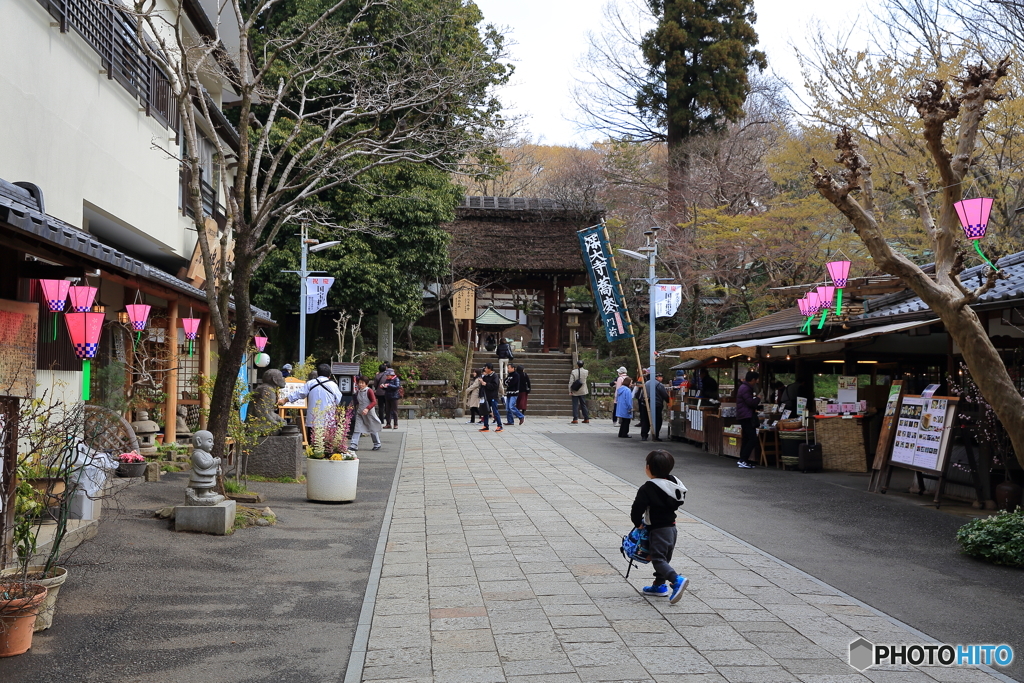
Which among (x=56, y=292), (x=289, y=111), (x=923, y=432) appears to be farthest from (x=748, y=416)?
(x=56, y=292)

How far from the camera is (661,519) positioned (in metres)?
6.39

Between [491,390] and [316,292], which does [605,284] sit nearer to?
[491,390]

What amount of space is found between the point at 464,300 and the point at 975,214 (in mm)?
25448

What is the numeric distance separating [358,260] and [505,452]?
1406cm

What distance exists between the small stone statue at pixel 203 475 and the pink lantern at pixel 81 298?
1.87 meters

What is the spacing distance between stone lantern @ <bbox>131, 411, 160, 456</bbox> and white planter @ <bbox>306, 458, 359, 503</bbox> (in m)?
3.24

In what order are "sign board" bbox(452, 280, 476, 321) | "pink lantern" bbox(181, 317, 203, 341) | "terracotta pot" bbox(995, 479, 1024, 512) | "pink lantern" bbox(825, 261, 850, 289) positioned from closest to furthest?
"terracotta pot" bbox(995, 479, 1024, 512) < "pink lantern" bbox(825, 261, 850, 289) < "pink lantern" bbox(181, 317, 203, 341) < "sign board" bbox(452, 280, 476, 321)

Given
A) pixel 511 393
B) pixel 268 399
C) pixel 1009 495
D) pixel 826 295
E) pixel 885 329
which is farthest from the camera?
pixel 511 393

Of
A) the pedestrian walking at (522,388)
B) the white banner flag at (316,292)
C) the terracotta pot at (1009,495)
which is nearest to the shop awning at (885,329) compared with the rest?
the terracotta pot at (1009,495)

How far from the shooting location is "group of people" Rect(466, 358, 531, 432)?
2302cm

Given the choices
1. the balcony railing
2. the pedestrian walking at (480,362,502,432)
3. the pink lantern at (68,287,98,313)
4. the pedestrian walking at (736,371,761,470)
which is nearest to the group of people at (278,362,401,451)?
the pedestrian walking at (480,362,502,432)

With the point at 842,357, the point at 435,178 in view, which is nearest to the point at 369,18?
the point at 435,178

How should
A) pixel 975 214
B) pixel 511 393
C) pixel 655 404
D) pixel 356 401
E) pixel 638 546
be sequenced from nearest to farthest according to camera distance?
1. pixel 638 546
2. pixel 975 214
3. pixel 356 401
4. pixel 655 404
5. pixel 511 393

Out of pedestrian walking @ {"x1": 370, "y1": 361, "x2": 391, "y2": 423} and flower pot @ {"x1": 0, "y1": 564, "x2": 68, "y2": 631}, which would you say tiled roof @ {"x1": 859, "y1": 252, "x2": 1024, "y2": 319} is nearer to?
flower pot @ {"x1": 0, "y1": 564, "x2": 68, "y2": 631}
